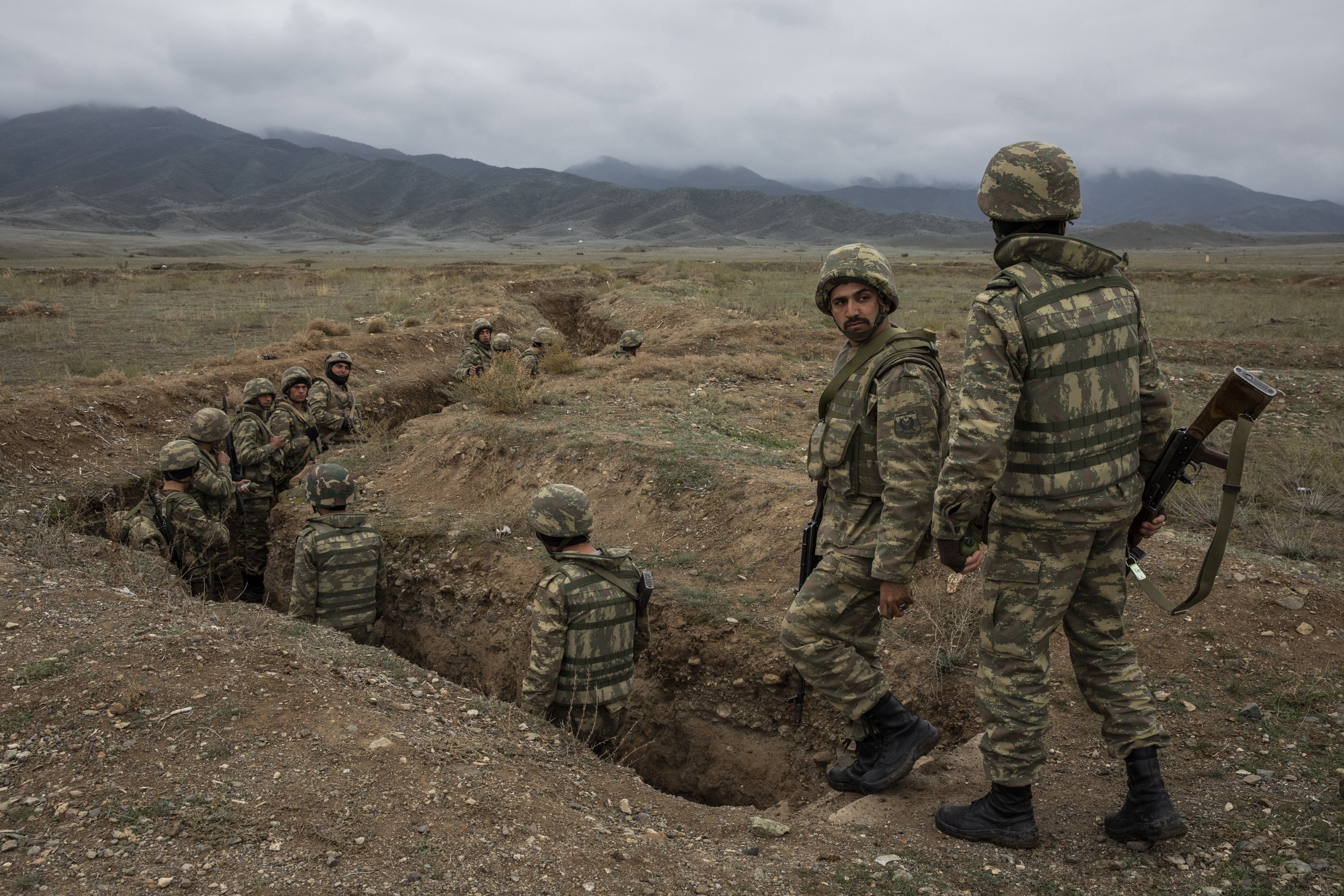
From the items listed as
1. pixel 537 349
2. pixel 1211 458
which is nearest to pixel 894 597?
pixel 1211 458

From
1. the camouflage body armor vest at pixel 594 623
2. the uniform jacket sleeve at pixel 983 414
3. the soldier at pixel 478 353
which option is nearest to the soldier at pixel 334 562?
the camouflage body armor vest at pixel 594 623

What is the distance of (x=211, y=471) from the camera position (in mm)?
6477

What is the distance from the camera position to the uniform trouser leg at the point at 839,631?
2.95 m

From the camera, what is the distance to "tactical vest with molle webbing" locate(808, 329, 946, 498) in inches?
113

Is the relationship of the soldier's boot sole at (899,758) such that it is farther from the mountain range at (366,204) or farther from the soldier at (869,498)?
the mountain range at (366,204)

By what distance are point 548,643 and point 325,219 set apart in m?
148

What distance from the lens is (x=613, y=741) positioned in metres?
4.23

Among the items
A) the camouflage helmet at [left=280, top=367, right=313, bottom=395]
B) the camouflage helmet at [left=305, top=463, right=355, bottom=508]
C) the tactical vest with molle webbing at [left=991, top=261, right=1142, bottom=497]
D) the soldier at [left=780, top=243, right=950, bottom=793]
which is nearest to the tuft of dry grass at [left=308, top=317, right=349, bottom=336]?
the camouflage helmet at [left=280, top=367, right=313, bottom=395]

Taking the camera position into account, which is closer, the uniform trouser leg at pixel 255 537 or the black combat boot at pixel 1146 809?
the black combat boot at pixel 1146 809

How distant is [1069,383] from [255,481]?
6.99 meters

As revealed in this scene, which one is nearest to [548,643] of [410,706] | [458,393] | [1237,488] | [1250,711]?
[410,706]

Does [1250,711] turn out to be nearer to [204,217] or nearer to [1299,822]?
[1299,822]

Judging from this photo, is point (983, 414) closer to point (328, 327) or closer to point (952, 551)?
point (952, 551)

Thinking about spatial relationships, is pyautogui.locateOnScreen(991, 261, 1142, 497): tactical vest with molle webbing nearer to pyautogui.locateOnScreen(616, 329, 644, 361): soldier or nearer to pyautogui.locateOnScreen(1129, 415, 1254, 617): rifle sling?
pyautogui.locateOnScreen(1129, 415, 1254, 617): rifle sling
